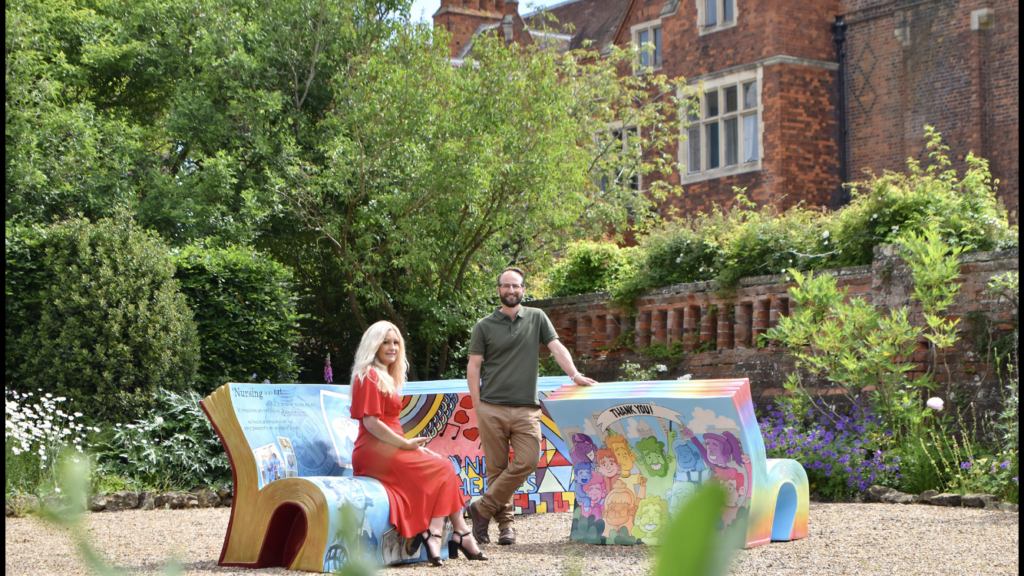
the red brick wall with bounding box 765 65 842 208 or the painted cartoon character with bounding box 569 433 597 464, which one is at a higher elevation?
the red brick wall with bounding box 765 65 842 208

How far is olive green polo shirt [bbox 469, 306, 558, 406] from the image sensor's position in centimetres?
610

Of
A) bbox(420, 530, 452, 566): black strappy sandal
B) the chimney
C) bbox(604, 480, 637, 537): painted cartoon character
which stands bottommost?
bbox(420, 530, 452, 566): black strappy sandal

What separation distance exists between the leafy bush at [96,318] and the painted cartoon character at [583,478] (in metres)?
4.78

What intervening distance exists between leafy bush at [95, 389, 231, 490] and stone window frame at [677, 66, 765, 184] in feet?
36.6

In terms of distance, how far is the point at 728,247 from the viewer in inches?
420

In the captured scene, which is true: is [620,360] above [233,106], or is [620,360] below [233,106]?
below

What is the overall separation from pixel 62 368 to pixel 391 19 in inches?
223

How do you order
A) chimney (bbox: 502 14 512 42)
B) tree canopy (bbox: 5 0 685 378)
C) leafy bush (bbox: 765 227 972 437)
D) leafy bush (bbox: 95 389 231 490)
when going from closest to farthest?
leafy bush (bbox: 765 227 972 437)
leafy bush (bbox: 95 389 231 490)
tree canopy (bbox: 5 0 685 378)
chimney (bbox: 502 14 512 42)

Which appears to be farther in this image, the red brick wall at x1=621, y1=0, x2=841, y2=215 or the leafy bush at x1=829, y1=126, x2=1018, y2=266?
the red brick wall at x1=621, y1=0, x2=841, y2=215

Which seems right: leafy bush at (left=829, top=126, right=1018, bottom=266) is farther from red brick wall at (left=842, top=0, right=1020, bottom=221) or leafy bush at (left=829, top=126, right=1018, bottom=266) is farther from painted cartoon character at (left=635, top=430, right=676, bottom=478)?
red brick wall at (left=842, top=0, right=1020, bottom=221)

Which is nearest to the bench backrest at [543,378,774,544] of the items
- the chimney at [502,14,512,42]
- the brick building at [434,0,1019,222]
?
the brick building at [434,0,1019,222]

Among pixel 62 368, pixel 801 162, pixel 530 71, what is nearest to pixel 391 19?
Answer: pixel 530 71

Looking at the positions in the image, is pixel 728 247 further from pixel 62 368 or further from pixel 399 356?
pixel 62 368

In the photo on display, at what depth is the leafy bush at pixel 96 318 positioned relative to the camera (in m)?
8.92
